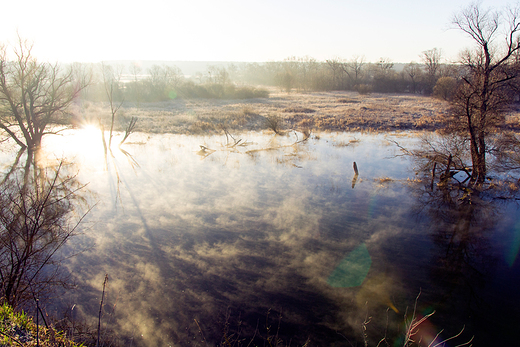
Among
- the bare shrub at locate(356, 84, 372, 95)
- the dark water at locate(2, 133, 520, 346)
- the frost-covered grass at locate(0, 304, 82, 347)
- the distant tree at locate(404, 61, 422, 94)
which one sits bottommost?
the dark water at locate(2, 133, 520, 346)

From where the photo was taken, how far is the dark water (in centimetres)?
604

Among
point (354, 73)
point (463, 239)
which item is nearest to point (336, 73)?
point (354, 73)

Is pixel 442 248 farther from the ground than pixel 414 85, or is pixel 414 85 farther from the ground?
pixel 414 85

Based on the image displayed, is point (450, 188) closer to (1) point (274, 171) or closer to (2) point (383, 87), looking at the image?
(1) point (274, 171)

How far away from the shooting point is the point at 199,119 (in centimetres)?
3186

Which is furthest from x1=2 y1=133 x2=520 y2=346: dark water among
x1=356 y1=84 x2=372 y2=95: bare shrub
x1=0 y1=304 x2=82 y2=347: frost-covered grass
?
x1=356 y1=84 x2=372 y2=95: bare shrub

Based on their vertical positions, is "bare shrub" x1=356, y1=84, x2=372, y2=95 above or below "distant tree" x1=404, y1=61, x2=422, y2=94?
below

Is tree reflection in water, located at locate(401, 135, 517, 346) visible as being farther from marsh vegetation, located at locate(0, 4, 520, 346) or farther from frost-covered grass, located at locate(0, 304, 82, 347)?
frost-covered grass, located at locate(0, 304, 82, 347)

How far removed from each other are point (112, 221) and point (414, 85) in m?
64.0

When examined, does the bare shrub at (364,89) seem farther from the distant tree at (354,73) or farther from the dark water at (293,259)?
the dark water at (293,259)

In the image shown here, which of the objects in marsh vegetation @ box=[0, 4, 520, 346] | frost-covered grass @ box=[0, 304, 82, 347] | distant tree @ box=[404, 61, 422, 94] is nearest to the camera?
frost-covered grass @ box=[0, 304, 82, 347]

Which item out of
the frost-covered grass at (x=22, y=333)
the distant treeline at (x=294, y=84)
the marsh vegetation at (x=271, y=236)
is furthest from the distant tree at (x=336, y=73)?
the frost-covered grass at (x=22, y=333)

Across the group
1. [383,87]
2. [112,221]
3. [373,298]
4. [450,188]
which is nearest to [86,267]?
[112,221]

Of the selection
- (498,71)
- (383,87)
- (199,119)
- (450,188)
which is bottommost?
(450,188)
